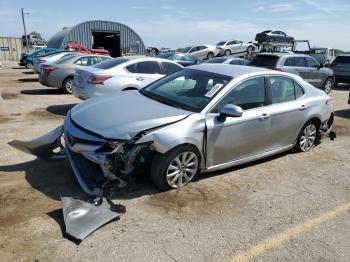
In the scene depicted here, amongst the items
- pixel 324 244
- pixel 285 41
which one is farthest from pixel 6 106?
pixel 285 41

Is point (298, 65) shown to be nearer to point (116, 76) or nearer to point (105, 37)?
point (116, 76)

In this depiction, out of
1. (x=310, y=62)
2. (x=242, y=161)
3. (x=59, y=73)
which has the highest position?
(x=310, y=62)

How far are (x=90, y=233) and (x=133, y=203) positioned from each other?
0.82 m

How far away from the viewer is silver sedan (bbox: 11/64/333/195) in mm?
4375

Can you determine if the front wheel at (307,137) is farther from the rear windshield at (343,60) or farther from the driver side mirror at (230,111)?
the rear windshield at (343,60)

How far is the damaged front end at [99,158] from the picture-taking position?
4258 mm

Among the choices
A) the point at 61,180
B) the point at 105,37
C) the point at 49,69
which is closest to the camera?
the point at 61,180

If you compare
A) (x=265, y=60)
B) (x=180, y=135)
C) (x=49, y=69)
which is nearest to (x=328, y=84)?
(x=265, y=60)

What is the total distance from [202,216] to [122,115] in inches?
63.2

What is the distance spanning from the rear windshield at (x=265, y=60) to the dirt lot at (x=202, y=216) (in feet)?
26.2

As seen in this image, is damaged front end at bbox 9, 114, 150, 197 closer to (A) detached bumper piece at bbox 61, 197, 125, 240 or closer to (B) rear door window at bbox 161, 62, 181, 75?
(A) detached bumper piece at bbox 61, 197, 125, 240

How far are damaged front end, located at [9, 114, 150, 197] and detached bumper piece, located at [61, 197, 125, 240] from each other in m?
0.25

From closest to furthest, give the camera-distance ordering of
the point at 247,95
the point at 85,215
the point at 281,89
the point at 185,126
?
the point at 85,215 < the point at 185,126 < the point at 247,95 < the point at 281,89

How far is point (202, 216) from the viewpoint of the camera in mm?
4219
